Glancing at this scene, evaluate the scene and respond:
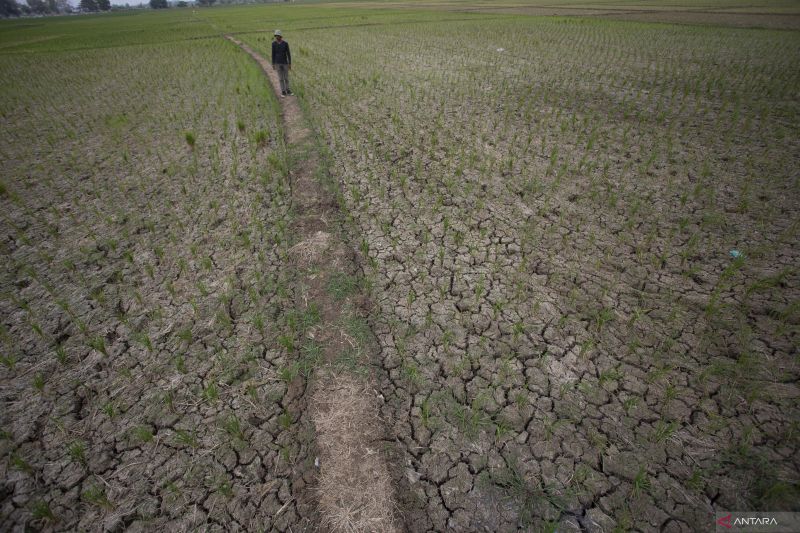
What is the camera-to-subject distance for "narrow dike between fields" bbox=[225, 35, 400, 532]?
8.26 feet

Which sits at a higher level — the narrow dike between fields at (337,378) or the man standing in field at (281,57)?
the man standing in field at (281,57)

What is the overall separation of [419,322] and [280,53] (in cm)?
1010

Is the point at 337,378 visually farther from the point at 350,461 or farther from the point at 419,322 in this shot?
the point at 419,322

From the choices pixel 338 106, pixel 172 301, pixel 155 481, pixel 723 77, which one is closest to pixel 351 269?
pixel 172 301

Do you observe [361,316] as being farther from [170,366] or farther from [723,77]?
[723,77]

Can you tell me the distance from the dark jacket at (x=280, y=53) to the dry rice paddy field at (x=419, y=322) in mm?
2948

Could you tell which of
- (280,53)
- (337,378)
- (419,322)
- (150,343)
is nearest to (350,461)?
(337,378)

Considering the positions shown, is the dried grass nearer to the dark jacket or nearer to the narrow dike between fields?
the narrow dike between fields

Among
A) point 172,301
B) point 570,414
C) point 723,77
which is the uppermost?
point 723,77

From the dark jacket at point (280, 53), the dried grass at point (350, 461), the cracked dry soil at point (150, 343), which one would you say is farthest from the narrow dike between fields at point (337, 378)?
the dark jacket at point (280, 53)

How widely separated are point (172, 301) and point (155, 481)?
218 centimetres

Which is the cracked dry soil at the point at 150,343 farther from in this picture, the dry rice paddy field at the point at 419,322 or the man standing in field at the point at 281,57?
the man standing in field at the point at 281,57

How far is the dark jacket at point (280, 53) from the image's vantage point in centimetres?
1003

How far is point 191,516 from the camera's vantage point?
2480 mm
